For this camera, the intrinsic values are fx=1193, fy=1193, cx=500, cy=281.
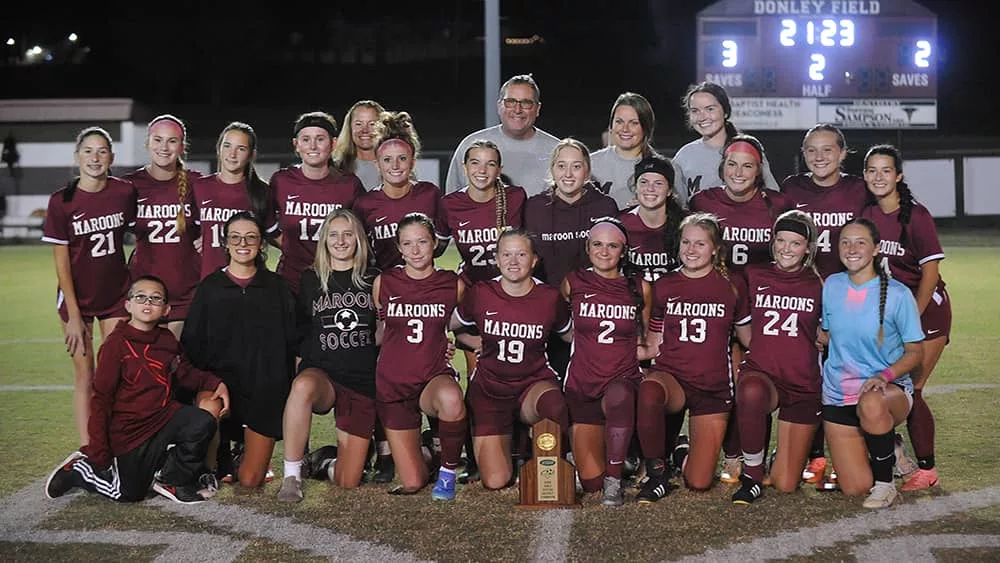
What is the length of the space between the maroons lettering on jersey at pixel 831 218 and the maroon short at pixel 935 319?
1.53 feet

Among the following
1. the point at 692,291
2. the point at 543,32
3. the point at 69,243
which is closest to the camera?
the point at 692,291

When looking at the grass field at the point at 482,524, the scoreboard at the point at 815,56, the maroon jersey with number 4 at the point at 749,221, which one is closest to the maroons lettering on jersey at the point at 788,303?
the maroon jersey with number 4 at the point at 749,221

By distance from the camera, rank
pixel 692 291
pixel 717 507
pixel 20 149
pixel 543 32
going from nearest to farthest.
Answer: pixel 717 507 < pixel 692 291 < pixel 20 149 < pixel 543 32

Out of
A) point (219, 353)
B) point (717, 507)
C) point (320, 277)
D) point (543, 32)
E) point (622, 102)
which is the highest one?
point (543, 32)

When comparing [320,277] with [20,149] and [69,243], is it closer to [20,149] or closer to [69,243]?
[69,243]

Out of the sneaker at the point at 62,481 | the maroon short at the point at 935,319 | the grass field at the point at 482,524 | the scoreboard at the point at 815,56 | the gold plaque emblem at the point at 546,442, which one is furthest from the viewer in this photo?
the scoreboard at the point at 815,56

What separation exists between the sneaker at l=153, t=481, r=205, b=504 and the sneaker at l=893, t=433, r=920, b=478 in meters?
2.75

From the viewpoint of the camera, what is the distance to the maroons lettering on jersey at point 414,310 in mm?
4781

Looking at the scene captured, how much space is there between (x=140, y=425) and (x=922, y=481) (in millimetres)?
3012

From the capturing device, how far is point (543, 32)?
3694 centimetres

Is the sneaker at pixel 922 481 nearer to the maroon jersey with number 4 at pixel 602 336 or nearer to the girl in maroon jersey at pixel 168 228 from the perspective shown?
the maroon jersey with number 4 at pixel 602 336

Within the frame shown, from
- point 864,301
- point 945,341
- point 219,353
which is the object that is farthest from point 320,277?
point 945,341

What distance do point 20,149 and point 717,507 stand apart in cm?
2076

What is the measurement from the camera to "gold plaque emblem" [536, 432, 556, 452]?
4.47m
